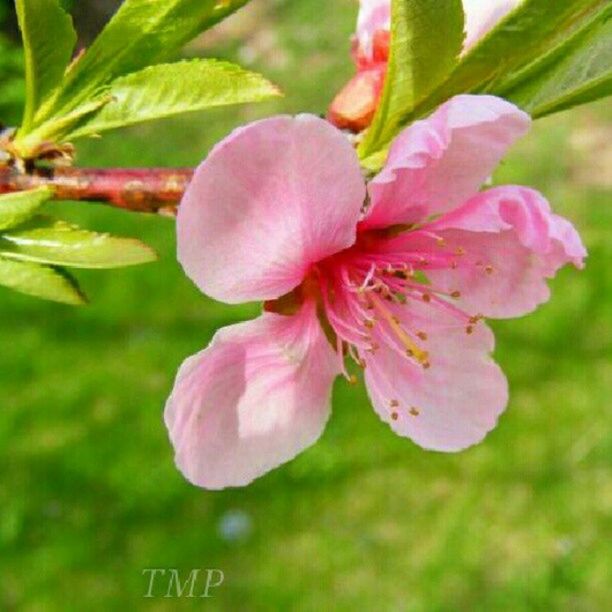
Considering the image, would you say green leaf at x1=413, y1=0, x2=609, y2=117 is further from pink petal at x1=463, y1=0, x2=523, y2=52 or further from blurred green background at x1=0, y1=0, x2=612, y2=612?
blurred green background at x1=0, y1=0, x2=612, y2=612

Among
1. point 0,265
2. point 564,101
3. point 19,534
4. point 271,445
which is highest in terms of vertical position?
point 564,101

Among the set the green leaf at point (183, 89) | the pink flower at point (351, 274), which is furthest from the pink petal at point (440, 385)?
the green leaf at point (183, 89)

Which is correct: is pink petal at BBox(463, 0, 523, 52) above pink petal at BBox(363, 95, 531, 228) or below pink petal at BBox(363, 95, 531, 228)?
above

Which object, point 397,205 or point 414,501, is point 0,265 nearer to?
point 397,205

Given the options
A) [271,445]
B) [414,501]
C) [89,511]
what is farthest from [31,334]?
[271,445]

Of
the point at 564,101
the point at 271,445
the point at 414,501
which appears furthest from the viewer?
the point at 414,501

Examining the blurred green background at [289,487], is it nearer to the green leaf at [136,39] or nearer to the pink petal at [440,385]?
the pink petal at [440,385]

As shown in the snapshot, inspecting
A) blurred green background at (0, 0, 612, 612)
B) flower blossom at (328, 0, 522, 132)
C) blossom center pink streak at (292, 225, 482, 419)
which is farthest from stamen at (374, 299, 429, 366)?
blurred green background at (0, 0, 612, 612)
